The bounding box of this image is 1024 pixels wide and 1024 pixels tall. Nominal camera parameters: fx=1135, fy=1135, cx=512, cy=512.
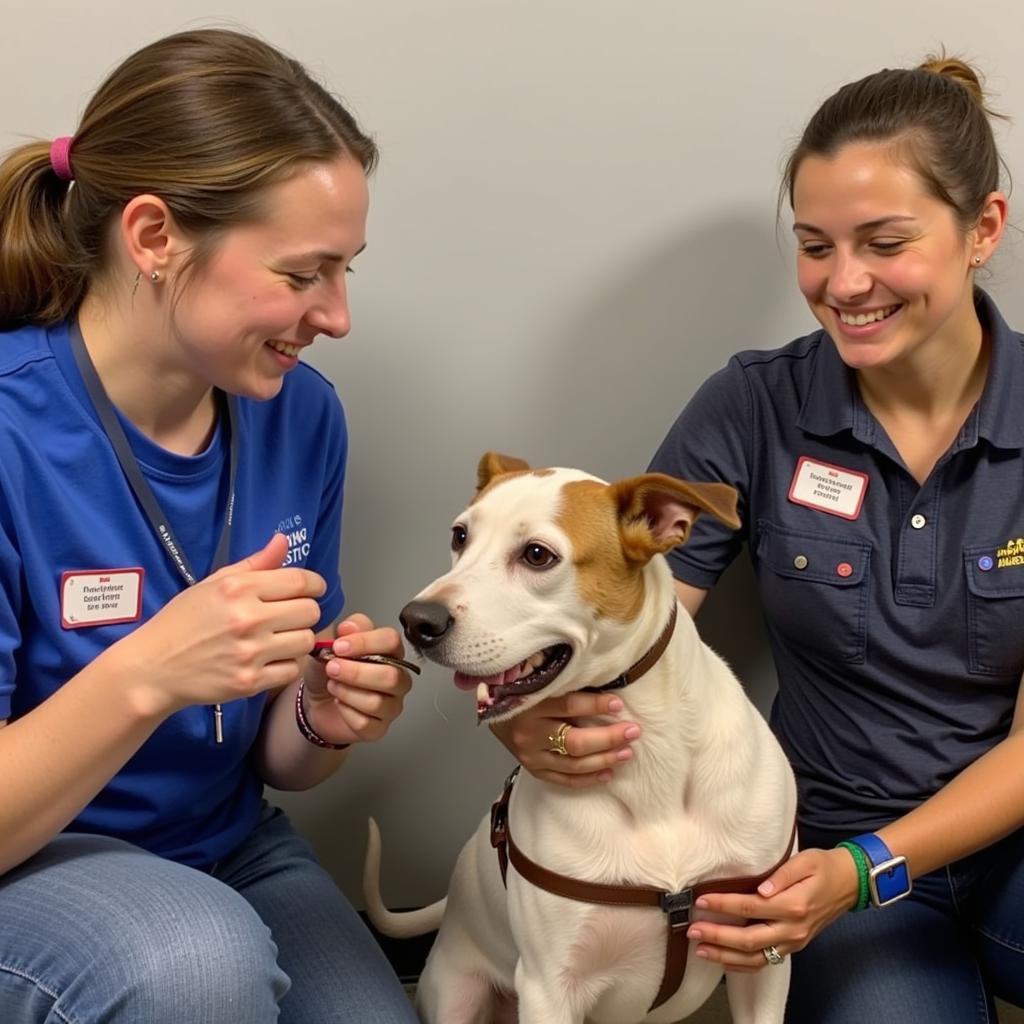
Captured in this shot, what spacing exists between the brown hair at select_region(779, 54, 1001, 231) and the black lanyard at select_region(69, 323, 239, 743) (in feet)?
3.21

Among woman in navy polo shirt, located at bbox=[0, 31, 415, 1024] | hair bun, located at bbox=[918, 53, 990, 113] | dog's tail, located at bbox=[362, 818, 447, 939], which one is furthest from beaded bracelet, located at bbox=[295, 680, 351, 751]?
hair bun, located at bbox=[918, 53, 990, 113]

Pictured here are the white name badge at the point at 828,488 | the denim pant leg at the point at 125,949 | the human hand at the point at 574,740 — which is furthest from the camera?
the white name badge at the point at 828,488

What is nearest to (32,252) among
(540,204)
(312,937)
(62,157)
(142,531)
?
(62,157)

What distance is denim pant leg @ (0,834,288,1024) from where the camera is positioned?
1158mm

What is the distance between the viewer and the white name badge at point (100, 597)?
137 cm

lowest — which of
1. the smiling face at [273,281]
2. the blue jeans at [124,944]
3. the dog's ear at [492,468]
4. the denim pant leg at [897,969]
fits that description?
the denim pant leg at [897,969]

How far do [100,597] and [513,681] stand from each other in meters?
0.52

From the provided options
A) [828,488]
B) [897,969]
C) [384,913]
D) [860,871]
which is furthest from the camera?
[384,913]

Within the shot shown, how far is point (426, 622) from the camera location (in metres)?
1.27

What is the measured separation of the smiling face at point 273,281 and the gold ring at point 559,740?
22.4 inches

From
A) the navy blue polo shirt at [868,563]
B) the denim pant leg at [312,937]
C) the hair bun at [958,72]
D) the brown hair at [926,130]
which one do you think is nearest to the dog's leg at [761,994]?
the navy blue polo shirt at [868,563]

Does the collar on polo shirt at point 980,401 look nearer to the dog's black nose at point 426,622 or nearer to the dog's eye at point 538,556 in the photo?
the dog's eye at point 538,556

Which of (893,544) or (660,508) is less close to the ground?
(660,508)

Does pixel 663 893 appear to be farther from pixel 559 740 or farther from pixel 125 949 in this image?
pixel 125 949
